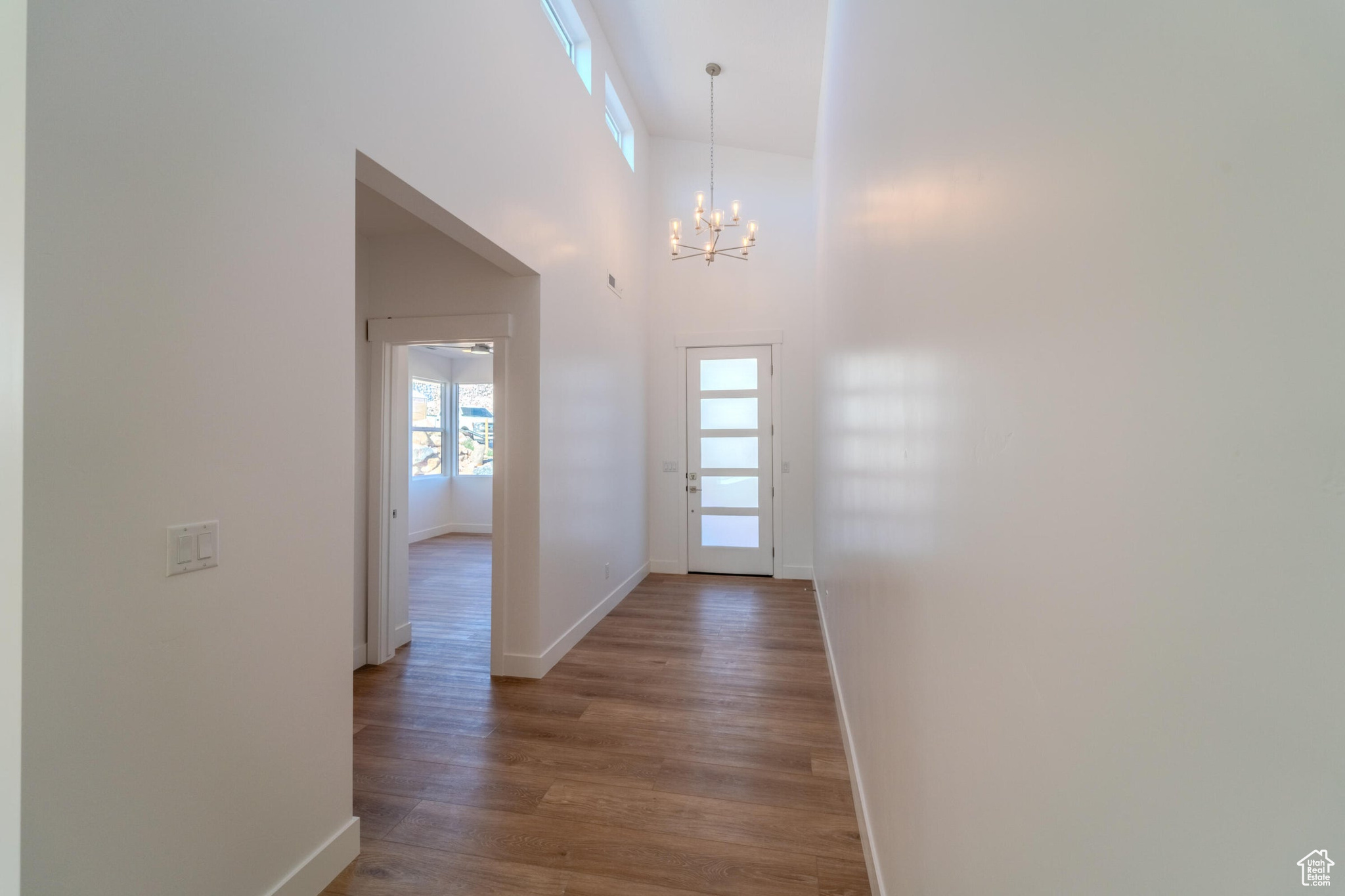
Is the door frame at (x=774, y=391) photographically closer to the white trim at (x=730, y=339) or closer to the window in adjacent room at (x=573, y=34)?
the white trim at (x=730, y=339)

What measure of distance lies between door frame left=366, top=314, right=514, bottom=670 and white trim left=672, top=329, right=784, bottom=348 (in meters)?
2.97

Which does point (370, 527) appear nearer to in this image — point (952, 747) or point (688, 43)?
point (952, 747)

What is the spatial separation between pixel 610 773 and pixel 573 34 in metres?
4.54

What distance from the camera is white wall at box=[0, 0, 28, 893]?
1058 millimetres

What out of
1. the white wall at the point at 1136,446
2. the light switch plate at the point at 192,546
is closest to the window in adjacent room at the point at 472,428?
the light switch plate at the point at 192,546

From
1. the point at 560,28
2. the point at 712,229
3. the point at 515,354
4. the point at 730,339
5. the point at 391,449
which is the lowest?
the point at 391,449

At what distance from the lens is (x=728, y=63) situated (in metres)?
4.58

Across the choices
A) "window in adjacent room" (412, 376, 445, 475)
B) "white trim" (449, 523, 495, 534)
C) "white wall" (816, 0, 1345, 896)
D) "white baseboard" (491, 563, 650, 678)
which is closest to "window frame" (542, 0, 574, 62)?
"white wall" (816, 0, 1345, 896)

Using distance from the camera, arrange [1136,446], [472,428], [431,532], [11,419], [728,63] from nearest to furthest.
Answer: [1136,446] → [11,419] → [728,63] → [431,532] → [472,428]

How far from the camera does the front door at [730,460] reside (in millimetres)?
6062

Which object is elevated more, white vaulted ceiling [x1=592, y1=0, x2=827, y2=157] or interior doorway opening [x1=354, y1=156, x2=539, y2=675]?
white vaulted ceiling [x1=592, y1=0, x2=827, y2=157]

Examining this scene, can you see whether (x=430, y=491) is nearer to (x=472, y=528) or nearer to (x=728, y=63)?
(x=472, y=528)

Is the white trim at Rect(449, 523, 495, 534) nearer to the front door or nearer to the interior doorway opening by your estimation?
the front door

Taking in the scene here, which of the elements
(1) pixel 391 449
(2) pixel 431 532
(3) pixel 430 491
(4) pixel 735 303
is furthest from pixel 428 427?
(1) pixel 391 449
